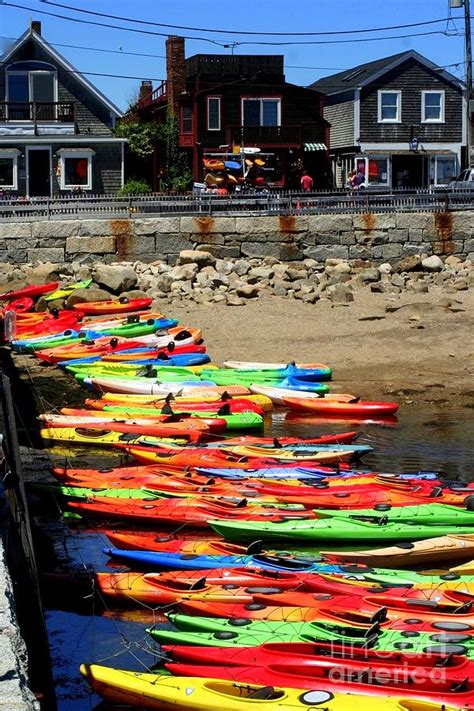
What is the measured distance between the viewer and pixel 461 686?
6.56 metres

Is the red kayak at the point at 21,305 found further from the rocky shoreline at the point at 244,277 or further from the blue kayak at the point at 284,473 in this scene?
the blue kayak at the point at 284,473

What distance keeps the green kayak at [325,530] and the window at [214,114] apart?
97.7ft

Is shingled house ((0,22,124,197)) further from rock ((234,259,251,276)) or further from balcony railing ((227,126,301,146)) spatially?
rock ((234,259,251,276))

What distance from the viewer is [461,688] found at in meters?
6.55

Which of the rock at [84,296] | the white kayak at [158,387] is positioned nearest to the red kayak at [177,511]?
the white kayak at [158,387]

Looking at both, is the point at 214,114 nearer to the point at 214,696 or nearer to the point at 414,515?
the point at 414,515

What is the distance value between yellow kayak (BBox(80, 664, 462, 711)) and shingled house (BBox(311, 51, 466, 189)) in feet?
115

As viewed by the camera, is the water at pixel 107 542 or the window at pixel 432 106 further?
the window at pixel 432 106

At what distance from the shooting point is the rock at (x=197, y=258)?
24875 mm

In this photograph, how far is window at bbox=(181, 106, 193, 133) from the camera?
1527 inches

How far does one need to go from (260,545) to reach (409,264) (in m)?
17.1

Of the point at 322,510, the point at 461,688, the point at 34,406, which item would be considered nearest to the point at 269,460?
the point at 322,510

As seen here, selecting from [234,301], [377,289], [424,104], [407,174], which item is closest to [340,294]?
[377,289]

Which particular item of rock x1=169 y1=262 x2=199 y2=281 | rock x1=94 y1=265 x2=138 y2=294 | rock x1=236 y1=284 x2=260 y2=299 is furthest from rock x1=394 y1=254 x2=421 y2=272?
rock x1=94 y1=265 x2=138 y2=294
